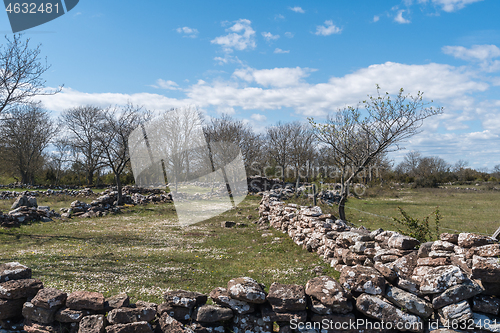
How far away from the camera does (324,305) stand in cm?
457

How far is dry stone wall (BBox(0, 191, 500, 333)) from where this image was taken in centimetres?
425

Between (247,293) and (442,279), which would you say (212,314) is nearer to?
(247,293)

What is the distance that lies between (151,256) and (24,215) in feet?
38.6

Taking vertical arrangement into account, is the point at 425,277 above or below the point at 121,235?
above

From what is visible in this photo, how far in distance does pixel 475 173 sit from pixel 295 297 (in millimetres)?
68370

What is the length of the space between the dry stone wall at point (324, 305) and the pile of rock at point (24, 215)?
44.1 ft

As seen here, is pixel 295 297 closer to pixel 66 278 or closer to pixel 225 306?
pixel 225 306

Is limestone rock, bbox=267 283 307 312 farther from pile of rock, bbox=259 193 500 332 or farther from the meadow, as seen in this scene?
the meadow

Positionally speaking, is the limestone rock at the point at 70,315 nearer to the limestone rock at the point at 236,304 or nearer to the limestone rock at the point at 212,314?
the limestone rock at the point at 212,314

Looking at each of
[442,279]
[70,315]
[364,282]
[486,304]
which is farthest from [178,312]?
[486,304]

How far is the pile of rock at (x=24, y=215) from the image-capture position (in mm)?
15383

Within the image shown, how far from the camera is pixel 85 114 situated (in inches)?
1829

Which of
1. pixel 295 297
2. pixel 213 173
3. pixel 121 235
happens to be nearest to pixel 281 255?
pixel 295 297

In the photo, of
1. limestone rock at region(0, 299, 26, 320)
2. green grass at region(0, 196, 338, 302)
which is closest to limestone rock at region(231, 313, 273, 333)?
green grass at region(0, 196, 338, 302)
